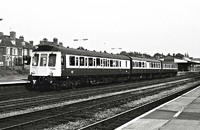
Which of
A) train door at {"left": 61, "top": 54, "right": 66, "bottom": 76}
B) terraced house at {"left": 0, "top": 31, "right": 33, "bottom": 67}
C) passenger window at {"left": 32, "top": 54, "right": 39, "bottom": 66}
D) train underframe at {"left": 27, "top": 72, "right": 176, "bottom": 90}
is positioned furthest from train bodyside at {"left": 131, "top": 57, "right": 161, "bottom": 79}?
terraced house at {"left": 0, "top": 31, "right": 33, "bottom": 67}

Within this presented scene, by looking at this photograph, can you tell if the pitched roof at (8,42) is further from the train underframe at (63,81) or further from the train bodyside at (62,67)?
the train bodyside at (62,67)

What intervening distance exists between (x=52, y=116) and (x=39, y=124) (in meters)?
1.33

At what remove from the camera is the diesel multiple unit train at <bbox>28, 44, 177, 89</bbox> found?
22.0 m

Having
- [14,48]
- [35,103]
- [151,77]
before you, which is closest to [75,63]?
[35,103]

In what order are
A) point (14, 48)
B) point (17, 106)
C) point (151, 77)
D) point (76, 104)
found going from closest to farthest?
point (17, 106) < point (76, 104) < point (151, 77) < point (14, 48)

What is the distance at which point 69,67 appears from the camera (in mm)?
22766

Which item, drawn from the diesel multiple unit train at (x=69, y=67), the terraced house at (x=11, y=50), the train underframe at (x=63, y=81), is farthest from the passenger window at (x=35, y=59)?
the terraced house at (x=11, y=50)

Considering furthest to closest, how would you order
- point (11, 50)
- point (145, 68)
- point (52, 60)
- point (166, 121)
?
point (11, 50) < point (145, 68) < point (52, 60) < point (166, 121)

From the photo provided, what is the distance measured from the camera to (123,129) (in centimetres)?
A: 805

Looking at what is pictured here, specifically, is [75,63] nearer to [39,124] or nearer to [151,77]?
[39,124]

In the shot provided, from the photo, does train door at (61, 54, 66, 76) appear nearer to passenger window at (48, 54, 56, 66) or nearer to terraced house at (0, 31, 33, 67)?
passenger window at (48, 54, 56, 66)

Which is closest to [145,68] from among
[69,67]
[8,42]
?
[69,67]

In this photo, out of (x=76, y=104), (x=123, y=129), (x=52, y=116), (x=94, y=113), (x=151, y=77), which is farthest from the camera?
(x=151, y=77)

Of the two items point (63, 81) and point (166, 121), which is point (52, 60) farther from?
point (166, 121)
